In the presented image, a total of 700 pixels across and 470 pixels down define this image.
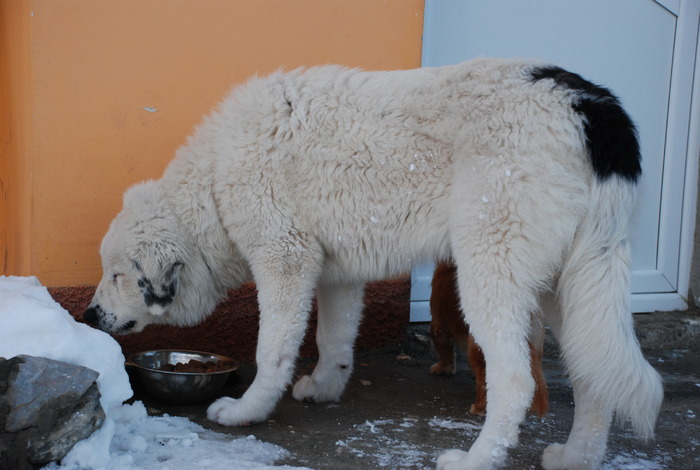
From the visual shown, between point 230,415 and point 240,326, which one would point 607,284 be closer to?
point 230,415

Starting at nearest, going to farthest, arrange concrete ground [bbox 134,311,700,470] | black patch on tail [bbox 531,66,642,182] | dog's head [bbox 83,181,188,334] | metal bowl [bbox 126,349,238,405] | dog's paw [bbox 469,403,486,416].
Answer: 1. black patch on tail [bbox 531,66,642,182]
2. concrete ground [bbox 134,311,700,470]
3. dog's head [bbox 83,181,188,334]
4. metal bowl [bbox 126,349,238,405]
5. dog's paw [bbox 469,403,486,416]

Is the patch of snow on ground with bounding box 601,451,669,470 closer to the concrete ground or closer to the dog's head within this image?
the concrete ground

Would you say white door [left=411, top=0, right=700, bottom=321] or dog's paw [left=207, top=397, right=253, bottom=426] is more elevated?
white door [left=411, top=0, right=700, bottom=321]

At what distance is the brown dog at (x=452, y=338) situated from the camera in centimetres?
388

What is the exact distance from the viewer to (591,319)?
293cm

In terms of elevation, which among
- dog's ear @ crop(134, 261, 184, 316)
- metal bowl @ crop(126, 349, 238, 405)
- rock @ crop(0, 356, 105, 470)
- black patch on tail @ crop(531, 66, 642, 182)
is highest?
black patch on tail @ crop(531, 66, 642, 182)

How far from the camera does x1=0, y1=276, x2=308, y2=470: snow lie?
2.99m

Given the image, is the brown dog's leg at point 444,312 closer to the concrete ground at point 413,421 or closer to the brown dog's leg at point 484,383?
the concrete ground at point 413,421

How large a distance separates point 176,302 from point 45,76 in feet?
4.93

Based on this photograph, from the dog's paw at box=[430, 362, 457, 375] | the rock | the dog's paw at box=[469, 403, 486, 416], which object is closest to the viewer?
the rock

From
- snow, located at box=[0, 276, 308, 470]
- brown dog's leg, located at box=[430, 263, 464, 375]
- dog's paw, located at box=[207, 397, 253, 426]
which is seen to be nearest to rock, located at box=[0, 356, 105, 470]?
snow, located at box=[0, 276, 308, 470]

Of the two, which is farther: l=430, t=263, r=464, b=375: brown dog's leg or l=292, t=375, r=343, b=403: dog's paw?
l=430, t=263, r=464, b=375: brown dog's leg

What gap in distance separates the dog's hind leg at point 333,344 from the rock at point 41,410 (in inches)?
56.7

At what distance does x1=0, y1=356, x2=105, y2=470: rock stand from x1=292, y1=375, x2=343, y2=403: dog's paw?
4.64 ft
